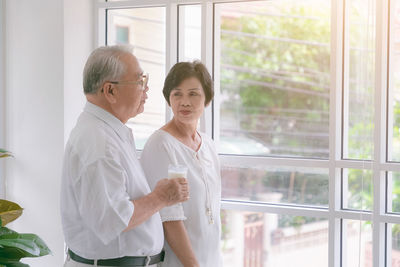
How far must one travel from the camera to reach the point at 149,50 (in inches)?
126

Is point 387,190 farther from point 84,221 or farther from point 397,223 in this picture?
point 84,221

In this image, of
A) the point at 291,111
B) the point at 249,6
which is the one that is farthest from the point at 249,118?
the point at 249,6

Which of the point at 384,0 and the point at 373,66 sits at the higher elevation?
the point at 384,0

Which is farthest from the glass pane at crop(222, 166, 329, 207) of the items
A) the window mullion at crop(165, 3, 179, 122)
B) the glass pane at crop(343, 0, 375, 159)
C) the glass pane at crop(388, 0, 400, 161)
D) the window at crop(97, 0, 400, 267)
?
the window mullion at crop(165, 3, 179, 122)

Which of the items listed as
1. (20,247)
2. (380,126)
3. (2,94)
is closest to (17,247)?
(20,247)

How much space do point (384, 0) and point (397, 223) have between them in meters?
1.02

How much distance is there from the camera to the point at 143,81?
6.61ft

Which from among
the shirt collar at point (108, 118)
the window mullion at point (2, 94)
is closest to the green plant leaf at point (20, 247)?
the shirt collar at point (108, 118)

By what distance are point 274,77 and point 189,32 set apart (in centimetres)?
56

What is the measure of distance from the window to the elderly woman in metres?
0.56

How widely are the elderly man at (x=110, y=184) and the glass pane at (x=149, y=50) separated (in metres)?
1.13

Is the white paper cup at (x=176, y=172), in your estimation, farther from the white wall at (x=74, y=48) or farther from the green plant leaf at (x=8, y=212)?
the white wall at (x=74, y=48)

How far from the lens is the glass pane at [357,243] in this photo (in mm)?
2555

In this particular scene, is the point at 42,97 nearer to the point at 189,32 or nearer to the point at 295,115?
the point at 189,32
